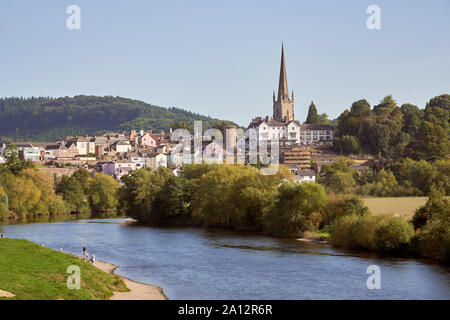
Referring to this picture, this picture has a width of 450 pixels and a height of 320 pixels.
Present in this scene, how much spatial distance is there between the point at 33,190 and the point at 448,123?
65577 mm

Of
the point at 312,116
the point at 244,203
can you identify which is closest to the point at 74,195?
the point at 244,203

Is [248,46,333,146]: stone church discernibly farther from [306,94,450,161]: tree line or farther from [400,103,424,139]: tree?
[400,103,424,139]: tree

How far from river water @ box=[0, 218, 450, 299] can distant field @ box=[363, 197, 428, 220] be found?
336 inches

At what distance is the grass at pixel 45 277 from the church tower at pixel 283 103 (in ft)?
360

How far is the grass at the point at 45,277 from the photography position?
841 inches

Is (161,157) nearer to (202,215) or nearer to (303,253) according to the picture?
(202,215)

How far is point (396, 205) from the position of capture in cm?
4972

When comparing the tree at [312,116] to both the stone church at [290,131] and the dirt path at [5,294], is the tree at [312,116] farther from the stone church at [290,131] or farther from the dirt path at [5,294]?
the dirt path at [5,294]

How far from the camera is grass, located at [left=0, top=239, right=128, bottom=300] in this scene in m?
21.4

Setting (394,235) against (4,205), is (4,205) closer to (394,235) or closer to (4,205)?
(4,205)

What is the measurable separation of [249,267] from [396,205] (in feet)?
74.8

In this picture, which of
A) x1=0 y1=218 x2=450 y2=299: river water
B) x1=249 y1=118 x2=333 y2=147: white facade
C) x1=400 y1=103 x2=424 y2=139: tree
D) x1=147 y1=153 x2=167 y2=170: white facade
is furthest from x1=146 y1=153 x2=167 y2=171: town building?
x1=0 y1=218 x2=450 y2=299: river water

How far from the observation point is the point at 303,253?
34.7m
